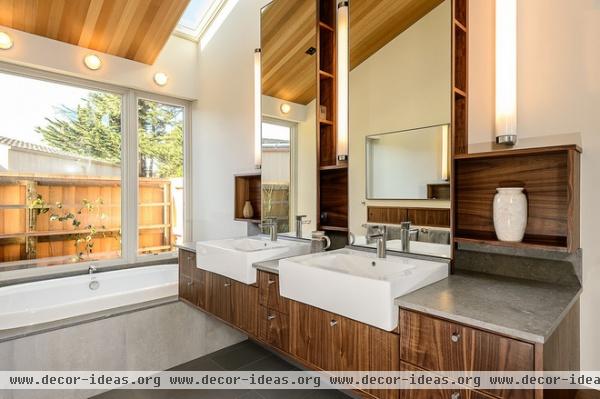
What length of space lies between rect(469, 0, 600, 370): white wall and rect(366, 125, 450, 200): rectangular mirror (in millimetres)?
368

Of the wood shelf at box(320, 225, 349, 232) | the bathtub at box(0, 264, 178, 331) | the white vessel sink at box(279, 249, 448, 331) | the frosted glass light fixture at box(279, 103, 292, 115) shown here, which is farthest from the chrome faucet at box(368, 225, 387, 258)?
the bathtub at box(0, 264, 178, 331)

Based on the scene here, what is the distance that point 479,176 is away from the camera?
1.68 metres

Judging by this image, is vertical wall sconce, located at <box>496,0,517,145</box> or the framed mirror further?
the framed mirror

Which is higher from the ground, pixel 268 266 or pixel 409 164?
pixel 409 164

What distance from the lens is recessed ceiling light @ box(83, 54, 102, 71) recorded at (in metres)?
3.07

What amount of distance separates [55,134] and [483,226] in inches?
142

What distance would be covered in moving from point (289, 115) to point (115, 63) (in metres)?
1.99

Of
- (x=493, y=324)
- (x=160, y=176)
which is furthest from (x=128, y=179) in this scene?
(x=493, y=324)

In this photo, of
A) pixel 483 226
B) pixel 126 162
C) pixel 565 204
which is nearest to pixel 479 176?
pixel 483 226

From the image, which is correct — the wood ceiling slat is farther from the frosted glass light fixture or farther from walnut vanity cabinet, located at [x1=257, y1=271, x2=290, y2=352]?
walnut vanity cabinet, located at [x1=257, y1=271, x2=290, y2=352]

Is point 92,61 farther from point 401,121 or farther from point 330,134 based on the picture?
point 401,121

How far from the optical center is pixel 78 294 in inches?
119

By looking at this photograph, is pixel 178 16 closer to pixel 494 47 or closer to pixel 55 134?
pixel 55 134

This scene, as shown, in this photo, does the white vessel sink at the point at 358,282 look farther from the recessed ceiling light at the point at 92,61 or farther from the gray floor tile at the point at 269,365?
the recessed ceiling light at the point at 92,61
